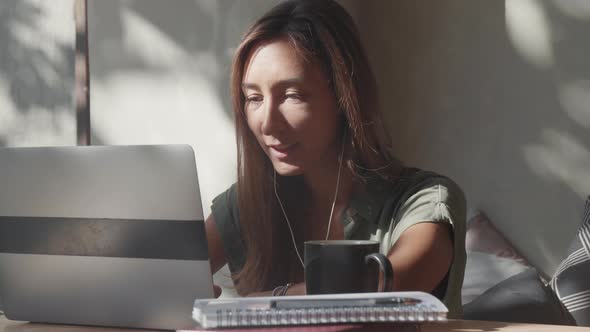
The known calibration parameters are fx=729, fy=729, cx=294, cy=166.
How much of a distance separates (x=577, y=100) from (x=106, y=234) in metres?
1.98

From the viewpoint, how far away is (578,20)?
2463mm

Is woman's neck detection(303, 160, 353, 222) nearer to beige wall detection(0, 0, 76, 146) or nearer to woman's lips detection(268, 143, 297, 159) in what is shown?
woman's lips detection(268, 143, 297, 159)

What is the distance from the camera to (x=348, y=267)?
0.83m

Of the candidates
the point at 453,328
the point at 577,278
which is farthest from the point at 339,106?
the point at 577,278

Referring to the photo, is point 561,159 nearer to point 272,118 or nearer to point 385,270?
point 272,118

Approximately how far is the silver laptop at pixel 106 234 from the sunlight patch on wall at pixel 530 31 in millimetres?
1987

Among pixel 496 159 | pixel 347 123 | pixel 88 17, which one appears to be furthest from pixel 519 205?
pixel 88 17

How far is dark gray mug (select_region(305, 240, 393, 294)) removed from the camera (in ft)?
2.71

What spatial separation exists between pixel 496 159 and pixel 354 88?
1387 millimetres

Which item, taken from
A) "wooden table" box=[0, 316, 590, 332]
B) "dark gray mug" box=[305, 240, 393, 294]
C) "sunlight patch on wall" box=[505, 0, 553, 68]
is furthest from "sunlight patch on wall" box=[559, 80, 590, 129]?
"dark gray mug" box=[305, 240, 393, 294]

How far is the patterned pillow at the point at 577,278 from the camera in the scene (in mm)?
2107

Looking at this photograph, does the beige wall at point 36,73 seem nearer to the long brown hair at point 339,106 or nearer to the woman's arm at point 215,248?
the woman's arm at point 215,248

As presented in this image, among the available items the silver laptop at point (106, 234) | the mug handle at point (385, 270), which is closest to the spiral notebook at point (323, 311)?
the mug handle at point (385, 270)

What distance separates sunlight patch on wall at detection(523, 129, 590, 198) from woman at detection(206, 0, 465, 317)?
3.75ft
